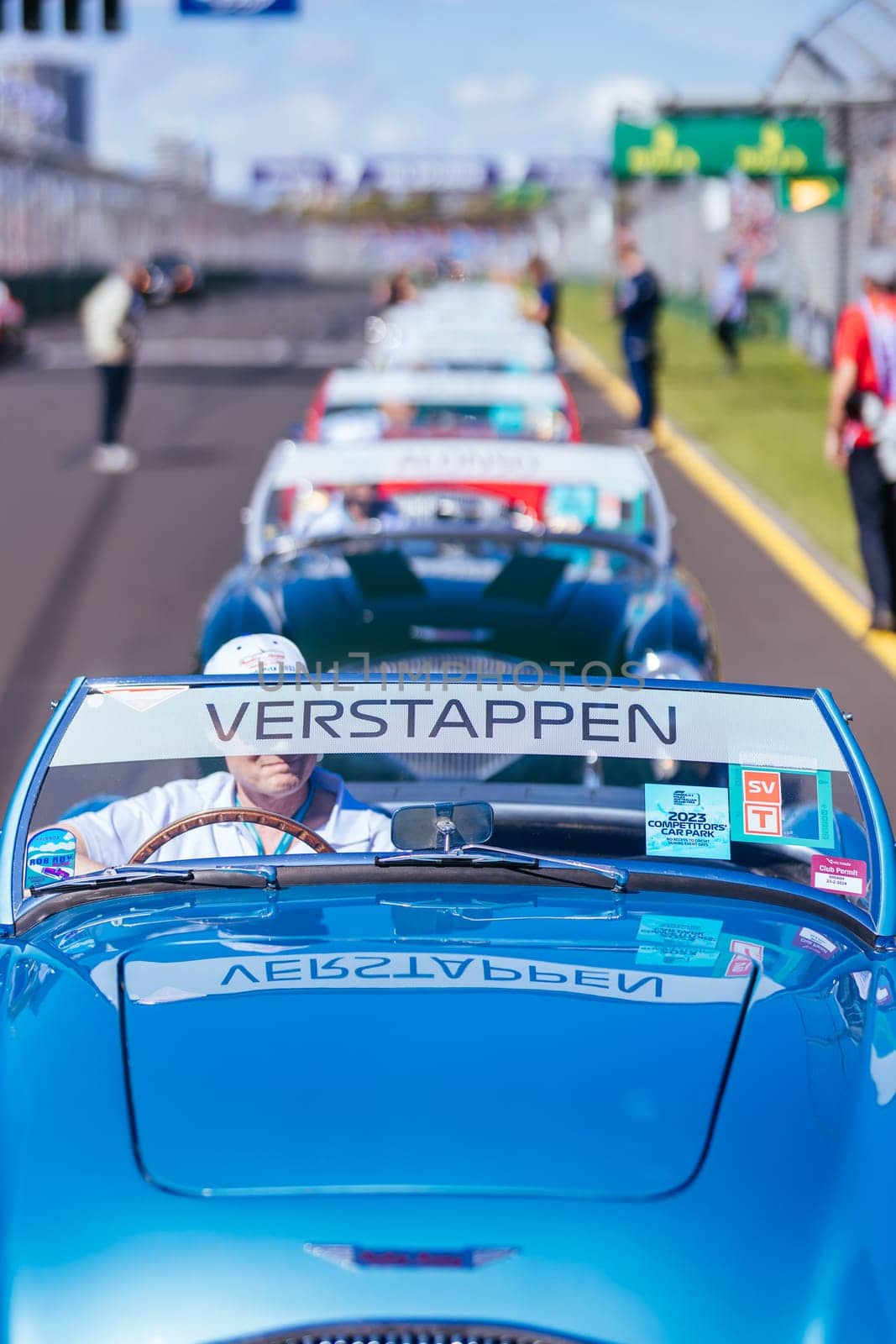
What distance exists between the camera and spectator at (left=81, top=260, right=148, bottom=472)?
19391mm

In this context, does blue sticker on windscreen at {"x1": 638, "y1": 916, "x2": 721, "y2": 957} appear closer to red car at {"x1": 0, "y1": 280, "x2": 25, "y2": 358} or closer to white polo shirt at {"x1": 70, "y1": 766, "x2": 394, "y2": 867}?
white polo shirt at {"x1": 70, "y1": 766, "x2": 394, "y2": 867}

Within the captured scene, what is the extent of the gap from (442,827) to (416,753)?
1.15 feet

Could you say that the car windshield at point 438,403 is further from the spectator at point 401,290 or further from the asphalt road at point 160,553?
the spectator at point 401,290

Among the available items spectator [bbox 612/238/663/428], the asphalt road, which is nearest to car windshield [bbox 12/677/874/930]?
the asphalt road

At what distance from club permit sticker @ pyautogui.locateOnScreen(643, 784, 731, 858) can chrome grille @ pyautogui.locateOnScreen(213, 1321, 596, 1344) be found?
1.45m

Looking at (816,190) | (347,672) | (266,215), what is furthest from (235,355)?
(266,215)

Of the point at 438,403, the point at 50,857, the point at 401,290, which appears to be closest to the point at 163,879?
the point at 50,857

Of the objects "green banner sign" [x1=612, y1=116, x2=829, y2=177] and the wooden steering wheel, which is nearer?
the wooden steering wheel

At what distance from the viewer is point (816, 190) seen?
89.5 ft

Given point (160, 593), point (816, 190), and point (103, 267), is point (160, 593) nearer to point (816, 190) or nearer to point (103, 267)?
point (816, 190)

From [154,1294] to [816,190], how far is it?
26.3 meters

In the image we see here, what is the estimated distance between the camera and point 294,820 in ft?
13.4

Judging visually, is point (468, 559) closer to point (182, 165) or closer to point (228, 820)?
point (228, 820)

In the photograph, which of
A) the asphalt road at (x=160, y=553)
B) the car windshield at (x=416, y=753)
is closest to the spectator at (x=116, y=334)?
the asphalt road at (x=160, y=553)
